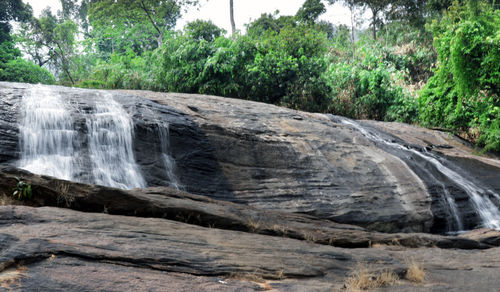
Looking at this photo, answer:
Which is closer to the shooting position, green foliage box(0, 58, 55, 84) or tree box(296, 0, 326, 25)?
green foliage box(0, 58, 55, 84)

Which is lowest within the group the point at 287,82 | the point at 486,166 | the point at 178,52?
the point at 486,166

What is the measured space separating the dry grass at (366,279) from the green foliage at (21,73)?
30796 mm

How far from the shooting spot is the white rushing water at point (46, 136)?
6.98m

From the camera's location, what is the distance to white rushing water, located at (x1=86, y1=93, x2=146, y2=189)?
7336 millimetres

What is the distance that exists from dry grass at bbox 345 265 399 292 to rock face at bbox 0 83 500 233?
312 centimetres

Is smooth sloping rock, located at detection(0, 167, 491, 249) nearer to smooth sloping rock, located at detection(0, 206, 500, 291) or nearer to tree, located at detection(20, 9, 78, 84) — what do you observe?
smooth sloping rock, located at detection(0, 206, 500, 291)

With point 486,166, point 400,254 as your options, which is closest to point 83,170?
point 400,254

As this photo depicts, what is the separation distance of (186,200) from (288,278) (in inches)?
84.1

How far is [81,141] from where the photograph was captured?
7.73m

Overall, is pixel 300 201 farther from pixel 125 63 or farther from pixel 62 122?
pixel 125 63

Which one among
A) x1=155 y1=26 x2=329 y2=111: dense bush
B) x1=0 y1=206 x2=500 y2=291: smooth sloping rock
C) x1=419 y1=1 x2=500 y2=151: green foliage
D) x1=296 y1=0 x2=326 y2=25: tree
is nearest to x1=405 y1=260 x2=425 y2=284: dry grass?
x1=0 y1=206 x2=500 y2=291: smooth sloping rock

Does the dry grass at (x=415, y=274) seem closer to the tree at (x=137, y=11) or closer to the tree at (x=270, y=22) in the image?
the tree at (x=137, y=11)

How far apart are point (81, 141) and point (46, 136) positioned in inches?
23.9

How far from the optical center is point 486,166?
35.8 feet
